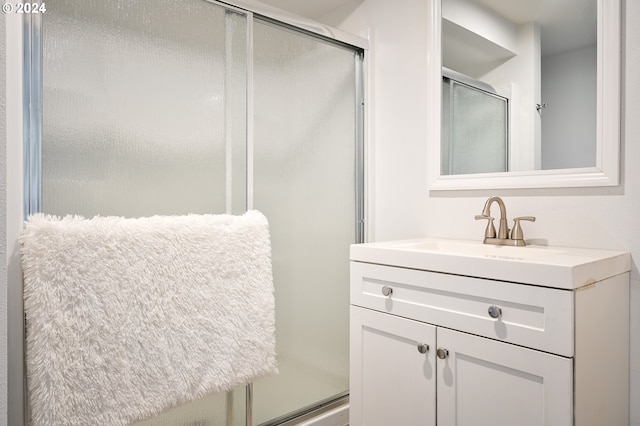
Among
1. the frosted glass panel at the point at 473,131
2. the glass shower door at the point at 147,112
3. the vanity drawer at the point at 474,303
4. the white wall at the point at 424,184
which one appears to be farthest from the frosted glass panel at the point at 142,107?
the frosted glass panel at the point at 473,131

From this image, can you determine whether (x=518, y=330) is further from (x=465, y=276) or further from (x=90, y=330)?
(x=90, y=330)

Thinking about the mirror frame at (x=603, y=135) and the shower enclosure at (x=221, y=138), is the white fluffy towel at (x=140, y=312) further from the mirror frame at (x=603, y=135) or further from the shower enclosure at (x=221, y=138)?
the mirror frame at (x=603, y=135)

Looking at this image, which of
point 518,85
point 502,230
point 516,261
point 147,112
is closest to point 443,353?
point 516,261

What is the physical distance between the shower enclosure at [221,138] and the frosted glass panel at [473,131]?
1.44 ft

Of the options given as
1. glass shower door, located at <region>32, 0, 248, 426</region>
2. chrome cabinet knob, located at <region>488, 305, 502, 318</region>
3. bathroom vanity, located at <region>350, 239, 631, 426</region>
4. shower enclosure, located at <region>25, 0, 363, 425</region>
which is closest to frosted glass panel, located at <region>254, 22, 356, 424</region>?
shower enclosure, located at <region>25, 0, 363, 425</region>

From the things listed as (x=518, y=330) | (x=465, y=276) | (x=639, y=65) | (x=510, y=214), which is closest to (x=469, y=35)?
(x=639, y=65)

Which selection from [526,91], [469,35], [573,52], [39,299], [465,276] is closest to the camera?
[39,299]

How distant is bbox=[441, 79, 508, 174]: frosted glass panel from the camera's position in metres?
1.57

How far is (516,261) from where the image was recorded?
1064 mm

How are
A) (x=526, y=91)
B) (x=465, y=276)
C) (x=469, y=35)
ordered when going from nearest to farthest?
(x=465, y=276) < (x=526, y=91) < (x=469, y=35)

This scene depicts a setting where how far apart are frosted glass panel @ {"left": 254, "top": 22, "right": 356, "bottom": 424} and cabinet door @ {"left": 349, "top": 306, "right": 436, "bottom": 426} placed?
33 centimetres

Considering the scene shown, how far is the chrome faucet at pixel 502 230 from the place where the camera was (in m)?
1.44

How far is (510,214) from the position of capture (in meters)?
1.51

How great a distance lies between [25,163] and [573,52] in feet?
5.45
